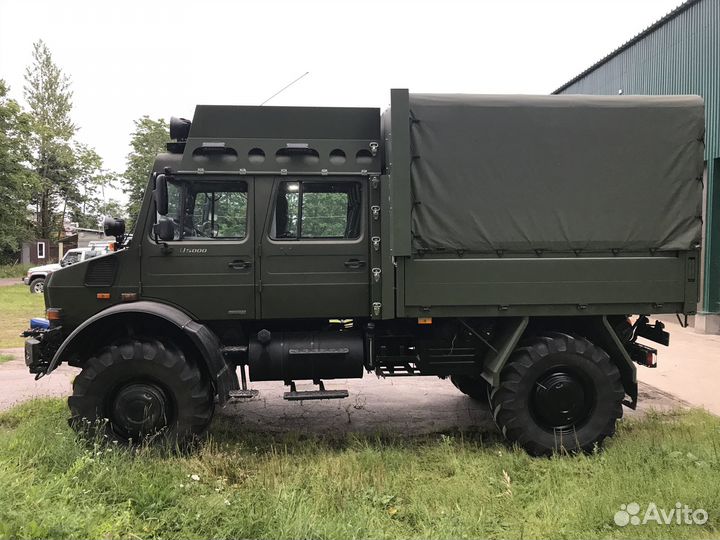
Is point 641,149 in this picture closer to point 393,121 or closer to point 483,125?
point 483,125

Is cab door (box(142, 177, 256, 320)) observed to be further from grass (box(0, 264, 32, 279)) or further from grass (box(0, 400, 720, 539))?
grass (box(0, 264, 32, 279))

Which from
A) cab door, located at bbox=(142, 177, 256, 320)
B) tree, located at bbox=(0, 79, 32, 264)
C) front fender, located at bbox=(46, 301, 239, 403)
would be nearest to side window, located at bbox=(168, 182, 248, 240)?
cab door, located at bbox=(142, 177, 256, 320)

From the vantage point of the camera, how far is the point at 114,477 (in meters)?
3.66

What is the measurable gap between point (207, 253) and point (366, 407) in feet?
9.22

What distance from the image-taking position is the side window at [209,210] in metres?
4.62

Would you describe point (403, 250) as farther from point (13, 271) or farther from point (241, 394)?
point (13, 271)

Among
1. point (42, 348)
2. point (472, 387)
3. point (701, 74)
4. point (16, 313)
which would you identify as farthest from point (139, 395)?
point (16, 313)

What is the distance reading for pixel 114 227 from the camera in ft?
15.5

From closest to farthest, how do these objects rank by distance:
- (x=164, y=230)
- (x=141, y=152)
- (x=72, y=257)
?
(x=164, y=230)
(x=72, y=257)
(x=141, y=152)

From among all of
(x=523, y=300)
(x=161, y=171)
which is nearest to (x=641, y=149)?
(x=523, y=300)

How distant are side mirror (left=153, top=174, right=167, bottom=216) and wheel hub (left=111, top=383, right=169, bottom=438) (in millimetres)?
1519

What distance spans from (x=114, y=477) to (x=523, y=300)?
3.54 metres

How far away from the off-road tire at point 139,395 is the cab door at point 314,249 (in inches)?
37.1

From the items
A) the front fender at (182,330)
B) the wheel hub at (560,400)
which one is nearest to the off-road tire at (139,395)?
the front fender at (182,330)
